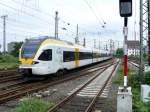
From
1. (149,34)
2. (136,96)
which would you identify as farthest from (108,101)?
(149,34)

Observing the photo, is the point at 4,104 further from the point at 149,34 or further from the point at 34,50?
the point at 149,34

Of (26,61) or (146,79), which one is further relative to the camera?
(26,61)

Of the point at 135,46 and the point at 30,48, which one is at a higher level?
the point at 135,46

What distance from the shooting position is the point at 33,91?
1822cm

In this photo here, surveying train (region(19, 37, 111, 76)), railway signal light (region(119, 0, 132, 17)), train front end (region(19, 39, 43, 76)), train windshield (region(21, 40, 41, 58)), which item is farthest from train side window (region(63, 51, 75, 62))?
railway signal light (region(119, 0, 132, 17))

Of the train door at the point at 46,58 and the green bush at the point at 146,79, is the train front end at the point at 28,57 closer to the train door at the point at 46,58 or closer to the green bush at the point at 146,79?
the train door at the point at 46,58

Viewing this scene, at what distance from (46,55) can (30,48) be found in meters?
1.13

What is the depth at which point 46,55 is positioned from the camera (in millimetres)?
23641

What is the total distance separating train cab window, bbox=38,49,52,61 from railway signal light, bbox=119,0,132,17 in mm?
12326

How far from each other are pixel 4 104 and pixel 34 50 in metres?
9.02

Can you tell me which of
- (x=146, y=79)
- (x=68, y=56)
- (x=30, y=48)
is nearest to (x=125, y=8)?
(x=146, y=79)

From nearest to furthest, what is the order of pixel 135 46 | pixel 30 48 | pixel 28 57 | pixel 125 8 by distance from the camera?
pixel 125 8
pixel 28 57
pixel 30 48
pixel 135 46

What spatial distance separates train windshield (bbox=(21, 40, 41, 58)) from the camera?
2294 centimetres

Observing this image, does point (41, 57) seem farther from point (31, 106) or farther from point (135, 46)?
point (135, 46)
